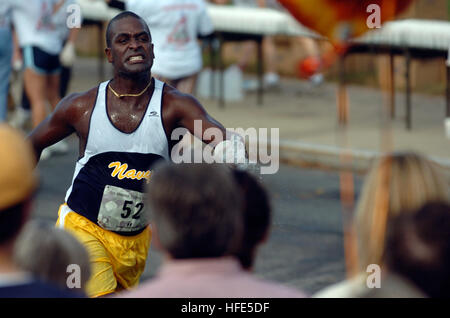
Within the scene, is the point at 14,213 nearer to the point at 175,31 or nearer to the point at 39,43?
the point at 175,31

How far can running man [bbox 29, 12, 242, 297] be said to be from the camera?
486 cm

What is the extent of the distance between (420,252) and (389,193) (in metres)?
0.29

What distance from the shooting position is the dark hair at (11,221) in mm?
2703

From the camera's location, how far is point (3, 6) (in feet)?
31.6

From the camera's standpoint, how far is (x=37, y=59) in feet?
32.6

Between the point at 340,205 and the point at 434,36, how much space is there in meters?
3.35

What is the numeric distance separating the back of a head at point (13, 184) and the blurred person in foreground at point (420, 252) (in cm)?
99

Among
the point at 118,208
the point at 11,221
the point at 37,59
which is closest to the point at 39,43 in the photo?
the point at 37,59

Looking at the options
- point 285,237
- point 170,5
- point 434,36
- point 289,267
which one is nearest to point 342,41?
point 289,267

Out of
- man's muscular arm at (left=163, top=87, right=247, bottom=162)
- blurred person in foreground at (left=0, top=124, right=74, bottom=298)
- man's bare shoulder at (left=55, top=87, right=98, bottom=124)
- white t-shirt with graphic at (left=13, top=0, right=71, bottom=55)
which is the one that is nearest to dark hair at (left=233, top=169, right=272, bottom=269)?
blurred person in foreground at (left=0, top=124, right=74, bottom=298)

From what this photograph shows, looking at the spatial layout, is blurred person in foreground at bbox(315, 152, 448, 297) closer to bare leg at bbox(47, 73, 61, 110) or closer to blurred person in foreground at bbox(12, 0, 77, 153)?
blurred person in foreground at bbox(12, 0, 77, 153)

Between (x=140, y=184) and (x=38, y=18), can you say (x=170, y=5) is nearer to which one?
(x=38, y=18)

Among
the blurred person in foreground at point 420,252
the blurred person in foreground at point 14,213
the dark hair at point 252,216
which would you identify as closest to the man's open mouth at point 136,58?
the dark hair at point 252,216

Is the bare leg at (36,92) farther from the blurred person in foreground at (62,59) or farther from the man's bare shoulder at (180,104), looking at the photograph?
the man's bare shoulder at (180,104)
